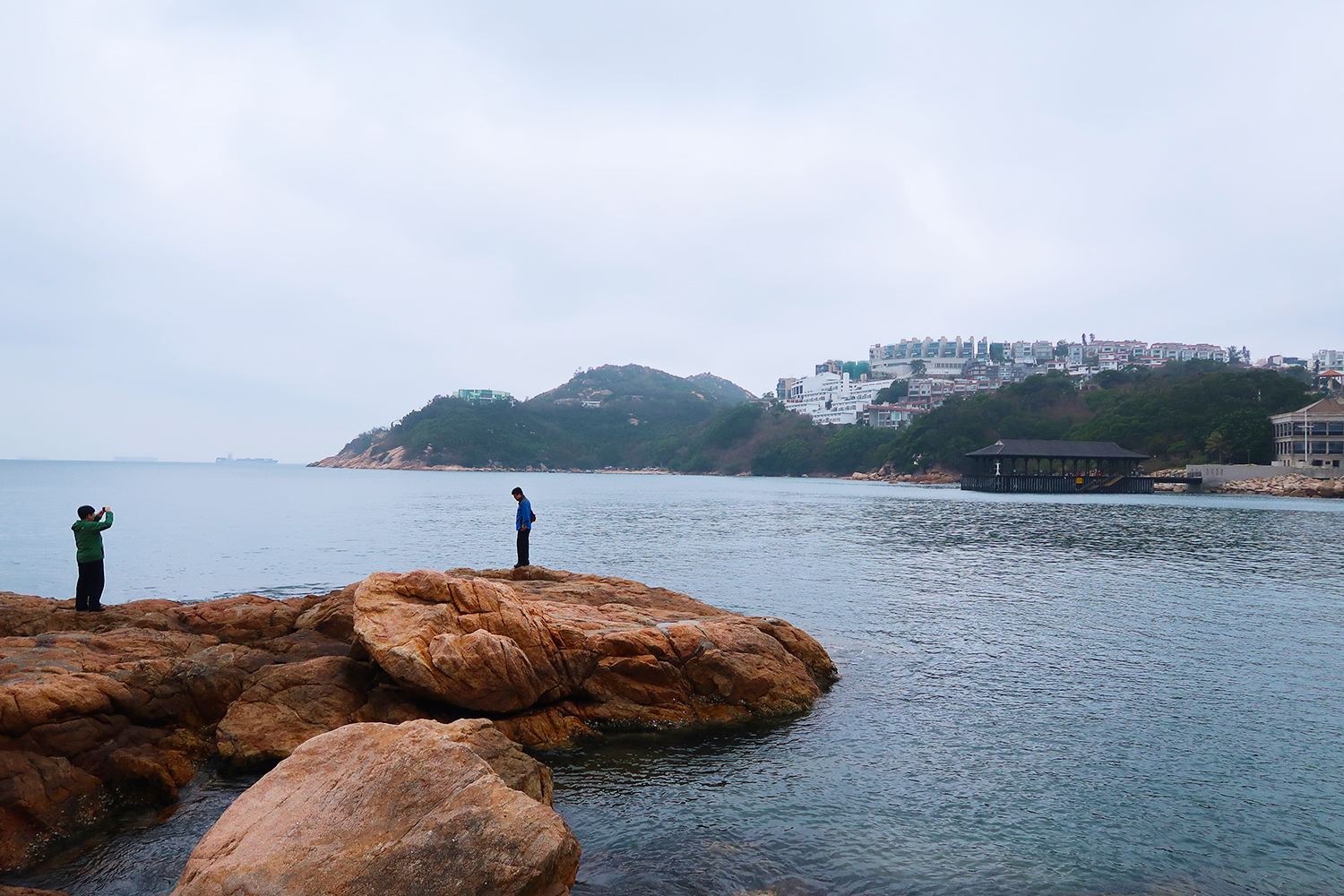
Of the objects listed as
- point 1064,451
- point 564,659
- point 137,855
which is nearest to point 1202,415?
point 1064,451

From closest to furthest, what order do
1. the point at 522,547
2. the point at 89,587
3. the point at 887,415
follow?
the point at 89,587 < the point at 522,547 < the point at 887,415


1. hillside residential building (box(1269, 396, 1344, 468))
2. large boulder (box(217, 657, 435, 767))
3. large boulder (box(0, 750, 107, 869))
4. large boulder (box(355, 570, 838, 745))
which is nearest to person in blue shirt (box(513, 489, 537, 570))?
large boulder (box(355, 570, 838, 745))

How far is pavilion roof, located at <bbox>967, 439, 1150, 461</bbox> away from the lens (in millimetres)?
83375

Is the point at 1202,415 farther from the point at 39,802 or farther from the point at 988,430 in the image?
the point at 39,802

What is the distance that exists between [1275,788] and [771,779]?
6.44m

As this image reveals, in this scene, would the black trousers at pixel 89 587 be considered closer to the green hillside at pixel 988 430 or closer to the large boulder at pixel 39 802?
the large boulder at pixel 39 802

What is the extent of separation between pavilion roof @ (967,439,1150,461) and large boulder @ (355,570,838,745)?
252 ft

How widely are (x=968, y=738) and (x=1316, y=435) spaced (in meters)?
101

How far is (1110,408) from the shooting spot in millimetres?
112625

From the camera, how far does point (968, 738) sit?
11859 millimetres

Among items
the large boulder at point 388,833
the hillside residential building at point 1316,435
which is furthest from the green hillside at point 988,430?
the large boulder at point 388,833

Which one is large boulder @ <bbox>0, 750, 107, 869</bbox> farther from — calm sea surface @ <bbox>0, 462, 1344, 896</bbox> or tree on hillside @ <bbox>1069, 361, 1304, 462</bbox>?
tree on hillside @ <bbox>1069, 361, 1304, 462</bbox>

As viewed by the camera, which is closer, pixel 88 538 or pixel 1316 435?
pixel 88 538

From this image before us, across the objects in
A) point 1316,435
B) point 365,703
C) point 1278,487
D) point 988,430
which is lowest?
point 365,703
